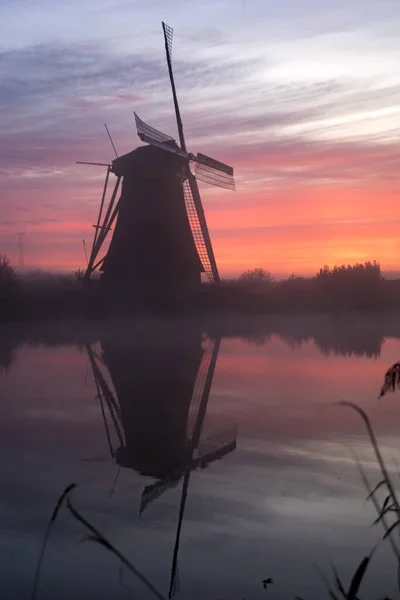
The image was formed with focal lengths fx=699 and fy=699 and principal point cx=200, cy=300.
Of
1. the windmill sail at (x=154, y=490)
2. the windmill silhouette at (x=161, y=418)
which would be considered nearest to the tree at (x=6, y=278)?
the windmill silhouette at (x=161, y=418)

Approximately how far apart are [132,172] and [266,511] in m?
19.0

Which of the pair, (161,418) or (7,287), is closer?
(161,418)

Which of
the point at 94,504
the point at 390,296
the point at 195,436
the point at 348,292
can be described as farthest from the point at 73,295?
→ the point at 94,504

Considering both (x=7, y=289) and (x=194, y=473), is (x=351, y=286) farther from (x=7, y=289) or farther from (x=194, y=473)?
(x=194, y=473)

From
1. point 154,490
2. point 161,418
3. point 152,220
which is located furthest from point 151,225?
point 154,490

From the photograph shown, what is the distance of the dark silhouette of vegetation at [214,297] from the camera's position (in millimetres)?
25445

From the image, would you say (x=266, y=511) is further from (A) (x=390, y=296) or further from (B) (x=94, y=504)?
(A) (x=390, y=296)

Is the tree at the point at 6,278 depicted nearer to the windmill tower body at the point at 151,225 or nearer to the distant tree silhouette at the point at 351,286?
the windmill tower body at the point at 151,225

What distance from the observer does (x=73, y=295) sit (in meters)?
26.1

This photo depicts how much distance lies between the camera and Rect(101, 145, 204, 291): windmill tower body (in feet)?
76.4

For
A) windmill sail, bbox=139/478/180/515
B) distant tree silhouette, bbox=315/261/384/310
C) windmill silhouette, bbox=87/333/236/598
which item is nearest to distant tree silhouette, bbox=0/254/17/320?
windmill silhouette, bbox=87/333/236/598

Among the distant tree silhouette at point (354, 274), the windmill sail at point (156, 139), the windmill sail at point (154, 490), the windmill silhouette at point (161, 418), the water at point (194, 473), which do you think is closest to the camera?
the water at point (194, 473)

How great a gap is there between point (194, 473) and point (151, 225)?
17396 millimetres

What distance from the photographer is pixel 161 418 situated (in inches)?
380
